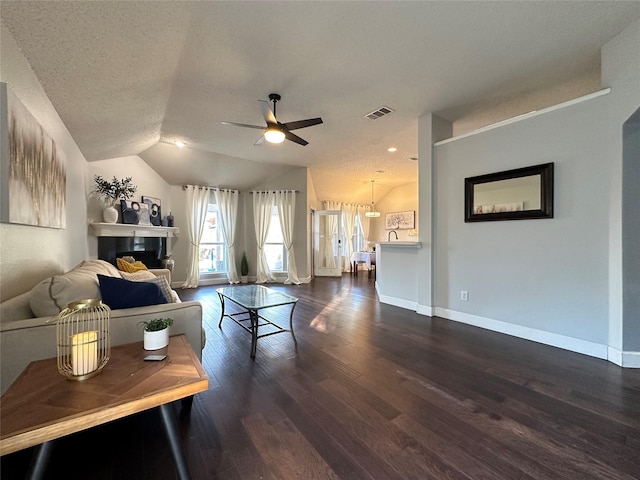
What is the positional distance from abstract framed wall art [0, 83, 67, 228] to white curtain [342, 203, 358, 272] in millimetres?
6953

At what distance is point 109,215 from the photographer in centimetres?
433

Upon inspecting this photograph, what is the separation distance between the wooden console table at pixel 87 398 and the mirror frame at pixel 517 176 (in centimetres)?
335

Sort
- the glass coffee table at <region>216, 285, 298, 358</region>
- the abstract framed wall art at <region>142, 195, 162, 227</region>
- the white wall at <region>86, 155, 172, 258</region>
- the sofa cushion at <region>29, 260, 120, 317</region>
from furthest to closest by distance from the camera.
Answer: the abstract framed wall art at <region>142, 195, 162, 227</region>, the white wall at <region>86, 155, 172, 258</region>, the glass coffee table at <region>216, 285, 298, 358</region>, the sofa cushion at <region>29, 260, 120, 317</region>

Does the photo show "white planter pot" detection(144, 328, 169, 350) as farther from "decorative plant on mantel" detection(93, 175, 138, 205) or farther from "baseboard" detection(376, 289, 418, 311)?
"decorative plant on mantel" detection(93, 175, 138, 205)

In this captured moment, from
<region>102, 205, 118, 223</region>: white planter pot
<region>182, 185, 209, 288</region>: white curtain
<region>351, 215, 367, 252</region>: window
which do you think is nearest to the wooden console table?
<region>102, 205, 118, 223</region>: white planter pot

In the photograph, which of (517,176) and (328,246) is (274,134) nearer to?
(517,176)

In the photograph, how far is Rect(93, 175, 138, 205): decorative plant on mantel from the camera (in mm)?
4273

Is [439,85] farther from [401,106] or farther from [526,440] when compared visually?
Answer: [526,440]

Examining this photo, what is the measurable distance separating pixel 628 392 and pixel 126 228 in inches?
248

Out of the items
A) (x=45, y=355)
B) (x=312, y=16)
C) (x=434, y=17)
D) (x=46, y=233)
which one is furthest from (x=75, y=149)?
(x=434, y=17)

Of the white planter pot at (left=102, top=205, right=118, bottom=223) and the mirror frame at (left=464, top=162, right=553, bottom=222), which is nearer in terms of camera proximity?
the mirror frame at (left=464, top=162, right=553, bottom=222)

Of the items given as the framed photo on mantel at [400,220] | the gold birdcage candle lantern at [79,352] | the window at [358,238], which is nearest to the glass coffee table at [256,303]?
the gold birdcage candle lantern at [79,352]

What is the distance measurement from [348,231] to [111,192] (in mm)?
6120

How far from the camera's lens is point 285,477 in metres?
1.23
